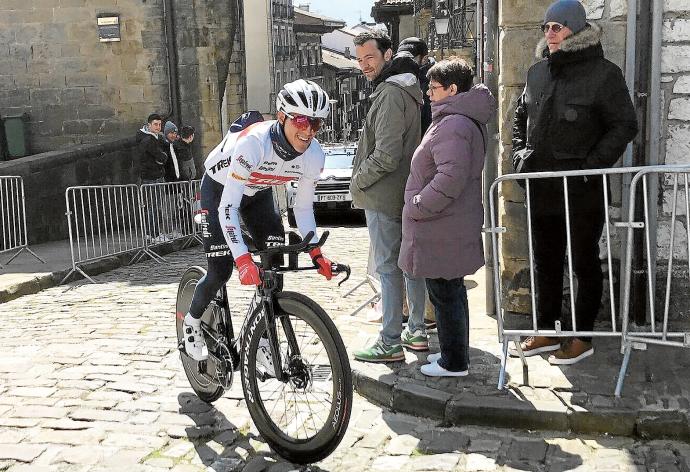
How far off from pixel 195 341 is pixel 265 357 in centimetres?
81

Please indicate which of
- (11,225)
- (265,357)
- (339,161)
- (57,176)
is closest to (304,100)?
(265,357)

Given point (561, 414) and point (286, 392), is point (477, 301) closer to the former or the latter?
point (561, 414)

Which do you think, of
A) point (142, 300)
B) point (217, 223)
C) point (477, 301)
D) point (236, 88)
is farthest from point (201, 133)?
point (217, 223)

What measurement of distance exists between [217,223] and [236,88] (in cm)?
1854

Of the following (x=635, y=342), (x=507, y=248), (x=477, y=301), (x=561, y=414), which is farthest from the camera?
(x=477, y=301)

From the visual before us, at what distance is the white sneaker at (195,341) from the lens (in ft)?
17.2

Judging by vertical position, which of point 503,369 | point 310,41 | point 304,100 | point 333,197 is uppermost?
point 310,41

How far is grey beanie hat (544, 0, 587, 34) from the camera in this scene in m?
5.42

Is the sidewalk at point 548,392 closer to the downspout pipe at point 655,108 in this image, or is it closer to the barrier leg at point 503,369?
the barrier leg at point 503,369

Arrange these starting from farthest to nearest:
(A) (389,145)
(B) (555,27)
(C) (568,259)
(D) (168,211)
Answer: (D) (168,211) → (A) (389,145) → (B) (555,27) → (C) (568,259)

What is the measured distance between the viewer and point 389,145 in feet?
19.2

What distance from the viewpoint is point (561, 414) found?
4.86 m

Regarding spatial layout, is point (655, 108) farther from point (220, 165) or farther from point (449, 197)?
point (220, 165)

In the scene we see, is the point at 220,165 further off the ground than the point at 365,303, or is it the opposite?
the point at 220,165
